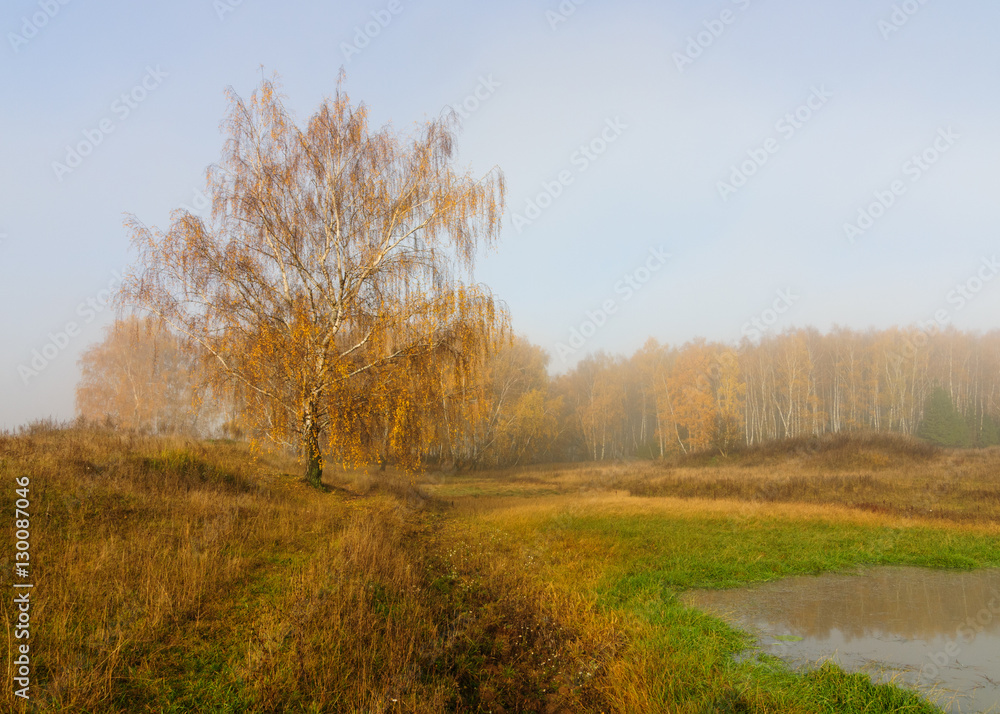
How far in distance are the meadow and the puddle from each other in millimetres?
592

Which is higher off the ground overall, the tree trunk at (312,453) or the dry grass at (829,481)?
the tree trunk at (312,453)

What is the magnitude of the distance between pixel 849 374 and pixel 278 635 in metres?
67.4

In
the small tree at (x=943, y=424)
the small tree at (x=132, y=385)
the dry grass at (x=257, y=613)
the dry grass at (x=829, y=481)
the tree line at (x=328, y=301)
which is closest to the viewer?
the dry grass at (x=257, y=613)

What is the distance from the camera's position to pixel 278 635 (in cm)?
457

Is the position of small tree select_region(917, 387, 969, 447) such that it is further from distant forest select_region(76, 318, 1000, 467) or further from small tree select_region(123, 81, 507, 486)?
small tree select_region(123, 81, 507, 486)

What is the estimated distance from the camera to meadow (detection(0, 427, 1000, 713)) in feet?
13.4

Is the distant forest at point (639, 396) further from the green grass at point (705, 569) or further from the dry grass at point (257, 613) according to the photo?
the green grass at point (705, 569)

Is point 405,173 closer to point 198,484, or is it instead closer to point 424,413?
point 424,413

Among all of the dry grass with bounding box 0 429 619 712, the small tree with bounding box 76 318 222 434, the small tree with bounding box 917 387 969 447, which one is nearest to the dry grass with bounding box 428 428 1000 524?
the dry grass with bounding box 0 429 619 712

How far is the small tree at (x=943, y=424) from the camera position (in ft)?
147

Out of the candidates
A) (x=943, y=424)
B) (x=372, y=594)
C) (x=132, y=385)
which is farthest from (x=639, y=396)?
(x=372, y=594)

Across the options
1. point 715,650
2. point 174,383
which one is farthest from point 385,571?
point 174,383

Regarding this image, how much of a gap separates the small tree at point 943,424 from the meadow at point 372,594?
137 ft

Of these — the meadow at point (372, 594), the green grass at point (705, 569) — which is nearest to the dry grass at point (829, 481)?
the meadow at point (372, 594)
